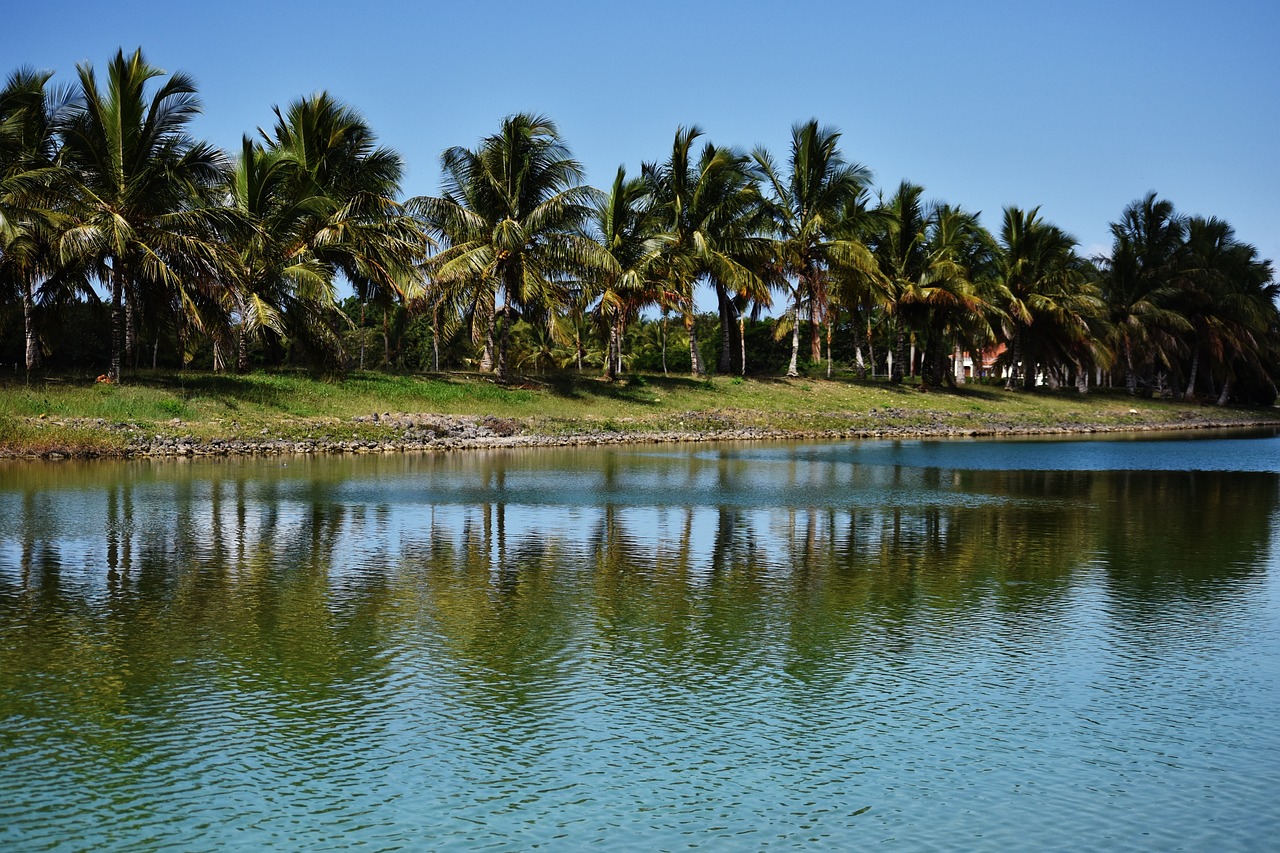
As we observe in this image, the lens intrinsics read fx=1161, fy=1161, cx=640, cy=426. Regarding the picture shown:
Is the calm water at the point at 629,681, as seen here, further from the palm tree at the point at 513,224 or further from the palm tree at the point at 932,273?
the palm tree at the point at 932,273

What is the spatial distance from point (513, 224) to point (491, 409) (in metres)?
6.99

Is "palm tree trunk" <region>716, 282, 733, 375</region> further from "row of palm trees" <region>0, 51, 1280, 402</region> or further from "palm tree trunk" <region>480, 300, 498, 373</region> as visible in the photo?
"palm tree trunk" <region>480, 300, 498, 373</region>

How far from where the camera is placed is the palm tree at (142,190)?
3269cm

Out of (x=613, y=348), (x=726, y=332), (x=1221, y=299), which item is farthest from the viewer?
(x=1221, y=299)

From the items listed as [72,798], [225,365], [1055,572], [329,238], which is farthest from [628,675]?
[225,365]

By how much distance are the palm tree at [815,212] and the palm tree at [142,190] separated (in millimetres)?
27269

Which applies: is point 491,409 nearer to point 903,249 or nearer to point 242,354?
point 242,354

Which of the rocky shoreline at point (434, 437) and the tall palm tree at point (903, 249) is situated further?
the tall palm tree at point (903, 249)

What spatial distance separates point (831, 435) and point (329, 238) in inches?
788

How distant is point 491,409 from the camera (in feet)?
131

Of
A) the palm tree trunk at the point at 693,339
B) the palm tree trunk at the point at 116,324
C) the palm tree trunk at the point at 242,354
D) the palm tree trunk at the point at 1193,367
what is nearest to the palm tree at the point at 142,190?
the palm tree trunk at the point at 116,324

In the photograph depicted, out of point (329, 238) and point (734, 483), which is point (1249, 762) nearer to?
point (734, 483)

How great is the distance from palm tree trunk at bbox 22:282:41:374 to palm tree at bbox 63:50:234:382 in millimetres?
2497

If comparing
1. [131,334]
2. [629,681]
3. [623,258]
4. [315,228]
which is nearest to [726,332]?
[623,258]
